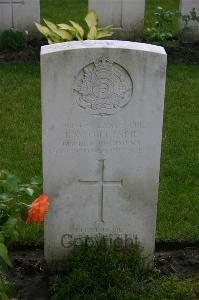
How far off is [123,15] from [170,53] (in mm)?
957

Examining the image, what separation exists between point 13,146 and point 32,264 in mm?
1873

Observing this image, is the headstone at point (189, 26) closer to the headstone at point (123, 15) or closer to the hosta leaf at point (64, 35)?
the headstone at point (123, 15)

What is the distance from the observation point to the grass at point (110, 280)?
3.77 meters

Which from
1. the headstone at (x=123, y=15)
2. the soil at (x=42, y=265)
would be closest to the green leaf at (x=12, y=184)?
the soil at (x=42, y=265)

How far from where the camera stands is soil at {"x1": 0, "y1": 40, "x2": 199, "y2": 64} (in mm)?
8312

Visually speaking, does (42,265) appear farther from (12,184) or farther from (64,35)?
(64,35)

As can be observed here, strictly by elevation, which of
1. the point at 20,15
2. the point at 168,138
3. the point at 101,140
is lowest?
the point at 168,138

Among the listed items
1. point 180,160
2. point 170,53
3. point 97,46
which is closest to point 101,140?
point 97,46

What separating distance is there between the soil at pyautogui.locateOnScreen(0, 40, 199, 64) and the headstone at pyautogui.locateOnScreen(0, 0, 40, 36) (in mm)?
271

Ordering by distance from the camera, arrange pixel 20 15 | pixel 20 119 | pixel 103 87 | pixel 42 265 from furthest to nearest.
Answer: pixel 20 15, pixel 20 119, pixel 42 265, pixel 103 87

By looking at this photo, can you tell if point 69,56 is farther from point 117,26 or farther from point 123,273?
point 117,26

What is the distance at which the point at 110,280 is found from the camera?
3805mm

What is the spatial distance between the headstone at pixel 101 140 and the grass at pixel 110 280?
0.45 ft

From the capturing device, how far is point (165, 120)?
6590mm
